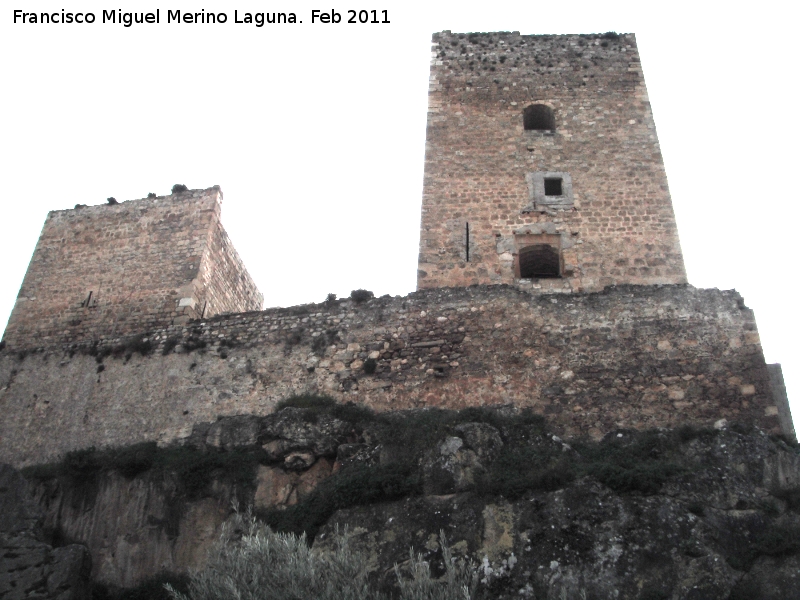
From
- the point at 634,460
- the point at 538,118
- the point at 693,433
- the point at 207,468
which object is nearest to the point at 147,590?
the point at 207,468

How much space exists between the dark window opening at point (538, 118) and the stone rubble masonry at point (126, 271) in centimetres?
753

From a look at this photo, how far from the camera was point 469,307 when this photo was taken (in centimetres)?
1566

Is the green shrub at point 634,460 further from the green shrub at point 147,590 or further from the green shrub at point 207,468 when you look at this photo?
the green shrub at point 147,590

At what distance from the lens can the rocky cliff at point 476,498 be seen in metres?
10.5

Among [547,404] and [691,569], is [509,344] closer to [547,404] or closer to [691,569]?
[547,404]

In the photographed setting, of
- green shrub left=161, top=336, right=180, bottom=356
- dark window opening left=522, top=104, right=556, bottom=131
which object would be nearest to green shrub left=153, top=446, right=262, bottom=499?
green shrub left=161, top=336, right=180, bottom=356

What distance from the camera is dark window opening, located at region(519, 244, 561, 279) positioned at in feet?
58.6

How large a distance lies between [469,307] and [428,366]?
1.39 metres

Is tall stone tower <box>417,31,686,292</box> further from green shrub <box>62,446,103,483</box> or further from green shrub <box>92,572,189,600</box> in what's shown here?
green shrub <box>92,572,189,600</box>

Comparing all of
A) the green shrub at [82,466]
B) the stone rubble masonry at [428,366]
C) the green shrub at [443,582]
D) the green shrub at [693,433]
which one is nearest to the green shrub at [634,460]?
the green shrub at [693,433]

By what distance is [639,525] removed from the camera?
1089 centimetres

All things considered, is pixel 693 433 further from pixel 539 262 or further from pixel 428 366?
pixel 539 262

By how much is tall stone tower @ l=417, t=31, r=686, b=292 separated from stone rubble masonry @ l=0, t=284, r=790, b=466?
1.72 meters

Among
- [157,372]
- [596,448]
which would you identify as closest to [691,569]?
[596,448]
